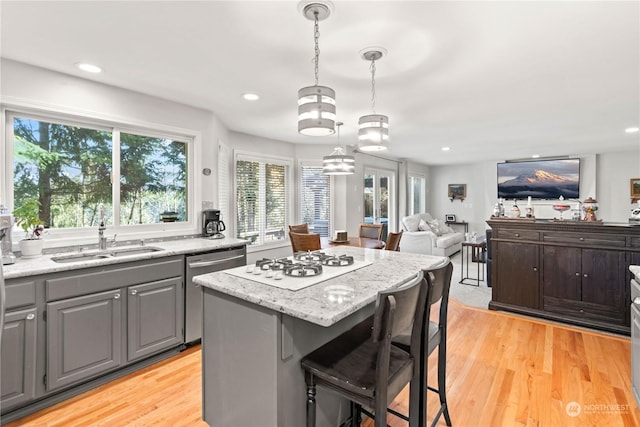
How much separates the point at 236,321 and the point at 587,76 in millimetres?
3376

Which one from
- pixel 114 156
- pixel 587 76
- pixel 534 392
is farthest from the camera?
pixel 114 156

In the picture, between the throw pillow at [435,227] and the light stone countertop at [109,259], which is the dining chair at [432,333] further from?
the throw pillow at [435,227]

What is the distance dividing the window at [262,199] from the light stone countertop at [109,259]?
1.57 meters

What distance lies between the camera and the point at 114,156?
3.08 metres

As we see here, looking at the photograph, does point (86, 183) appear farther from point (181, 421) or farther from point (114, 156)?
point (181, 421)

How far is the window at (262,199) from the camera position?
506 cm

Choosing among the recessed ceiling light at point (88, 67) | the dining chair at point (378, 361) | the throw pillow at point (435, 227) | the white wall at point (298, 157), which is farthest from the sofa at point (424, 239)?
the recessed ceiling light at point (88, 67)

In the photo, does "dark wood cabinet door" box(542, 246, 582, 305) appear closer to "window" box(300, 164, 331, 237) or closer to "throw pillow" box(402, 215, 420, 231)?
"window" box(300, 164, 331, 237)

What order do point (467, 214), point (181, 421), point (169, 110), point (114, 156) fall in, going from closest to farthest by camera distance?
point (181, 421) < point (114, 156) < point (169, 110) < point (467, 214)

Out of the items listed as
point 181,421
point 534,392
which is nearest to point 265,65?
point 181,421

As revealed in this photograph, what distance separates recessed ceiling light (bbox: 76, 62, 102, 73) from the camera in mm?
2482

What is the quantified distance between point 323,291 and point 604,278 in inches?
133

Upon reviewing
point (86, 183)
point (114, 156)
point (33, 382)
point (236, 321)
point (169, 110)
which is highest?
point (169, 110)

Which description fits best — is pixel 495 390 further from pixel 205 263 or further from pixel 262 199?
pixel 262 199
